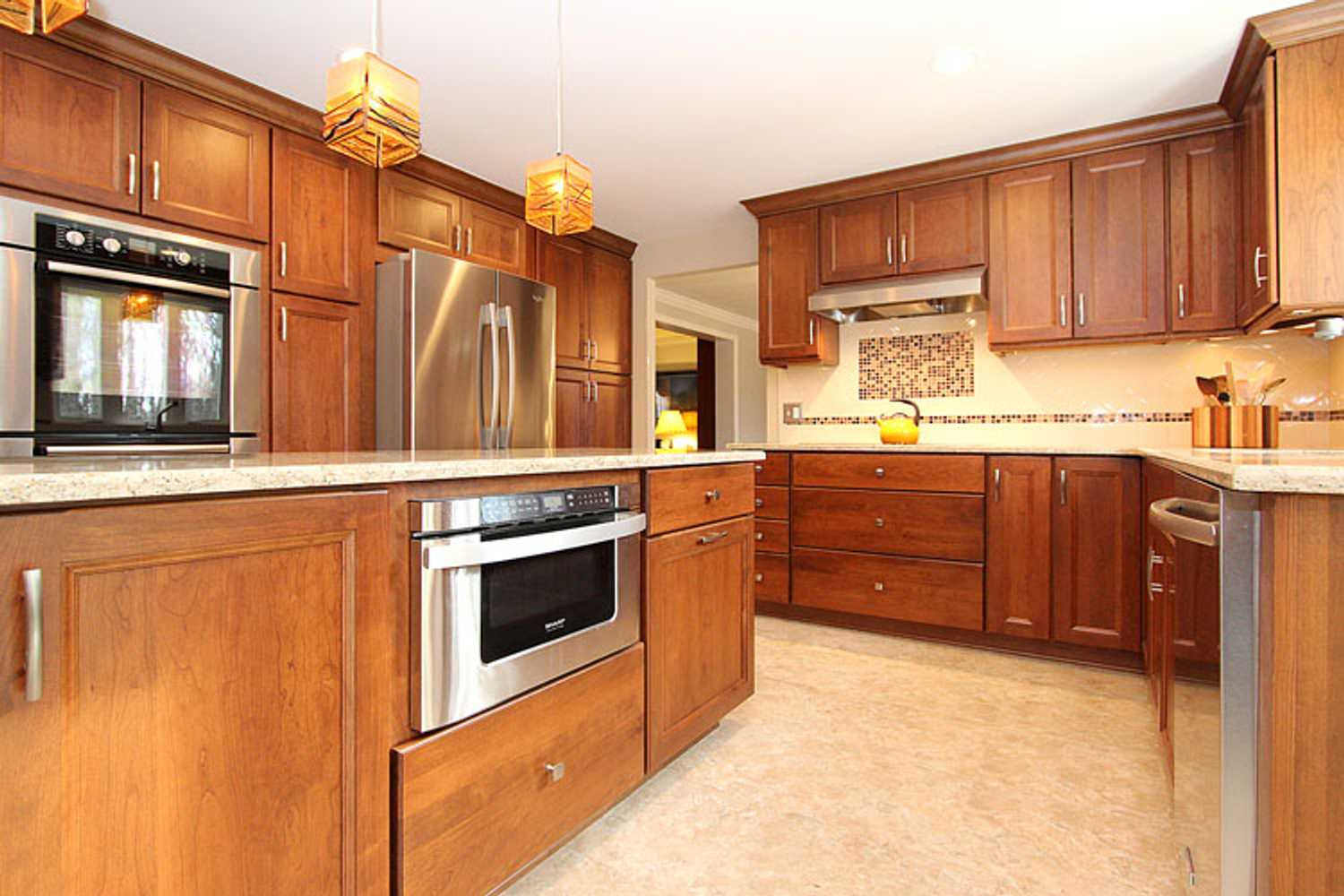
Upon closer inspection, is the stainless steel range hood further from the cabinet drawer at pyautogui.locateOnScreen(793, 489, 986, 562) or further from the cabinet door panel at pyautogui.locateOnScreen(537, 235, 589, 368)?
the cabinet door panel at pyautogui.locateOnScreen(537, 235, 589, 368)

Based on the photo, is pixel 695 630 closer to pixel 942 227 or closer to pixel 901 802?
pixel 901 802

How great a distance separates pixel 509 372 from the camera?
357 centimetres

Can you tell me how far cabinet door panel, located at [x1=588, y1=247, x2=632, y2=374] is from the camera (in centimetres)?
466

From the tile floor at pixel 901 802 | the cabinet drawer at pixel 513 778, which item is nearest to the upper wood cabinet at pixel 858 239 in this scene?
the tile floor at pixel 901 802

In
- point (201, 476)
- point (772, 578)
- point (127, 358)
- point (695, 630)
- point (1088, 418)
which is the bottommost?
point (772, 578)

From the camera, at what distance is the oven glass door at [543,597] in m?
1.28

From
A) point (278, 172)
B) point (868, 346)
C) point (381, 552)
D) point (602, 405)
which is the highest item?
point (278, 172)

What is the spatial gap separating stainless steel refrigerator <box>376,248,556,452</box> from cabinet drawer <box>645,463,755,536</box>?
1682 mm

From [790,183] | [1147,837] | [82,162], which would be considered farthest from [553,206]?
[1147,837]

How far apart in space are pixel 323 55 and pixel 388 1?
0.54 metres

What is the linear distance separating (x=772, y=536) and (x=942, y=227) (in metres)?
1.83

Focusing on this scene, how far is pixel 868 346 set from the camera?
4066 millimetres

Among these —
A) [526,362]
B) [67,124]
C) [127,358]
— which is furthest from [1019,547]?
[67,124]

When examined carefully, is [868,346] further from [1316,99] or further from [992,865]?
[992,865]
